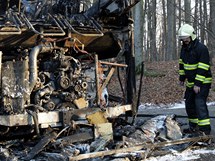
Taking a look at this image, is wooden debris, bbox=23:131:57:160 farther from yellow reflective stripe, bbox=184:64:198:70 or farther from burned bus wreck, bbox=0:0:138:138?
yellow reflective stripe, bbox=184:64:198:70

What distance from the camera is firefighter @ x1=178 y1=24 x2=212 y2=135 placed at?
649 centimetres

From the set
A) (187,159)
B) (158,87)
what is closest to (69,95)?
(187,159)

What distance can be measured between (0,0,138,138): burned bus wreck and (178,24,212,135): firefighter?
114 centimetres

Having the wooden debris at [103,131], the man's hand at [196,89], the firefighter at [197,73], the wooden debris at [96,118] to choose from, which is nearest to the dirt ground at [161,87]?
the firefighter at [197,73]

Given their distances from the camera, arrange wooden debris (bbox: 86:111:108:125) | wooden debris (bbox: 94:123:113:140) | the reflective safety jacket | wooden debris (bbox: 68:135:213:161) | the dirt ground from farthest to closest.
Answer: the dirt ground → the reflective safety jacket → wooden debris (bbox: 86:111:108:125) → wooden debris (bbox: 94:123:113:140) → wooden debris (bbox: 68:135:213:161)

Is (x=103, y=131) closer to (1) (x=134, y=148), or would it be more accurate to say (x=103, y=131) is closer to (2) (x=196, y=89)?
(1) (x=134, y=148)

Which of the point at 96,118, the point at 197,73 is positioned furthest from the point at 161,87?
the point at 96,118

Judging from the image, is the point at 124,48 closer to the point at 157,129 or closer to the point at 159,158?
the point at 157,129

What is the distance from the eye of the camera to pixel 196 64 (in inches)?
262

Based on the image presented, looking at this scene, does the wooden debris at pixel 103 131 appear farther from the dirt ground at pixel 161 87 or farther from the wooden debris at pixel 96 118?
the dirt ground at pixel 161 87

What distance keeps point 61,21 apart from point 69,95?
1.32m

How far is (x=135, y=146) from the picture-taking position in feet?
17.8

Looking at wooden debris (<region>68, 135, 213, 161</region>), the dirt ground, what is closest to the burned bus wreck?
wooden debris (<region>68, 135, 213, 161</region>)

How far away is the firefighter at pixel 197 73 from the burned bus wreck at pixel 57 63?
1.14m
